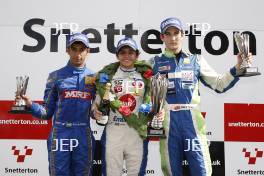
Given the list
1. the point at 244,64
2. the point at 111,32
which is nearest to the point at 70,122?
the point at 111,32

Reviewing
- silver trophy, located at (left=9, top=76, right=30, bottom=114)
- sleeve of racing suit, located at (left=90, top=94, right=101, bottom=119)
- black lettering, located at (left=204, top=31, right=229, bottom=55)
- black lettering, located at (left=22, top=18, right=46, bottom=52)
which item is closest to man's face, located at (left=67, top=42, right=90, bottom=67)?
sleeve of racing suit, located at (left=90, top=94, right=101, bottom=119)

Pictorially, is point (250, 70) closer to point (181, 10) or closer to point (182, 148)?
point (182, 148)

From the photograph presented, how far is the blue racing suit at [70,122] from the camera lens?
2.45 m

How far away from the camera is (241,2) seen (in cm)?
323

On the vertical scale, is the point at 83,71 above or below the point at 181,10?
below

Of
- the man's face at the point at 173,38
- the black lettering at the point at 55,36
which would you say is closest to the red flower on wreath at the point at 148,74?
the man's face at the point at 173,38

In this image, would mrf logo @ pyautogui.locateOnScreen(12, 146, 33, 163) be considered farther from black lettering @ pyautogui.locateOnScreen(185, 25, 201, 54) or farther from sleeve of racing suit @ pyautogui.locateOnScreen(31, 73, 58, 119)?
black lettering @ pyautogui.locateOnScreen(185, 25, 201, 54)

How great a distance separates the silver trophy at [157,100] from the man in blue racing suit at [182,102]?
6.3 inches

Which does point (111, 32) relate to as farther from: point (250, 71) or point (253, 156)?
point (253, 156)

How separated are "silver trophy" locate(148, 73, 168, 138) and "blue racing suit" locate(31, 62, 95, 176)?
0.54 metres

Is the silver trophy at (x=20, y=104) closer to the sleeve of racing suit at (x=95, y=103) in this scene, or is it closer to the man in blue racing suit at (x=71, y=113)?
the man in blue racing suit at (x=71, y=113)

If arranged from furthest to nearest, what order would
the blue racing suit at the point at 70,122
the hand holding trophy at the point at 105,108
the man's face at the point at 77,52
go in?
the man's face at the point at 77,52 → the blue racing suit at the point at 70,122 → the hand holding trophy at the point at 105,108

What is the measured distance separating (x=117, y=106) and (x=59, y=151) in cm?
55

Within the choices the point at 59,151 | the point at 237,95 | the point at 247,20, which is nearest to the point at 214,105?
the point at 237,95
